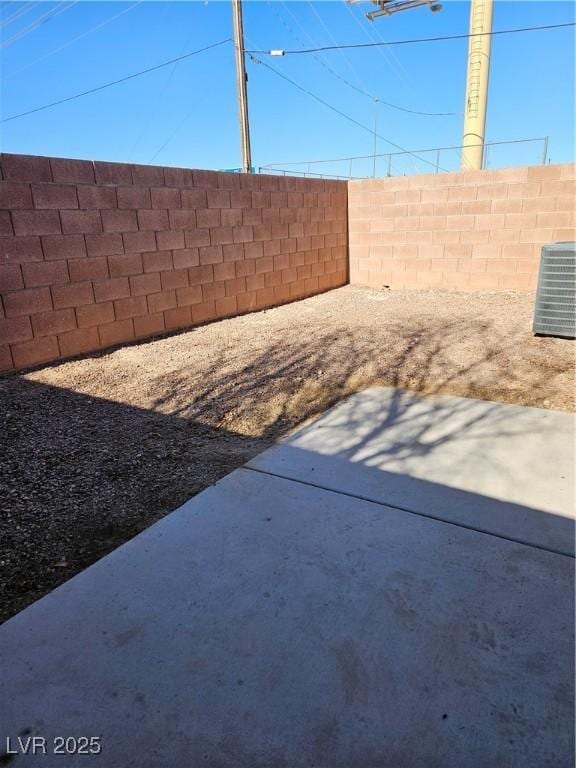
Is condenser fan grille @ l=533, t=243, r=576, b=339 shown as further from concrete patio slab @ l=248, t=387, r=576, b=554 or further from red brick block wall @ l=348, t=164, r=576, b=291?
red brick block wall @ l=348, t=164, r=576, b=291

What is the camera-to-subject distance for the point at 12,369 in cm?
521

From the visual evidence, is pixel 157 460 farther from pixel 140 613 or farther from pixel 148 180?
pixel 148 180

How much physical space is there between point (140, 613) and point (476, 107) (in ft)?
71.3

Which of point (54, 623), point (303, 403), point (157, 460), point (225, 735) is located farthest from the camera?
point (303, 403)

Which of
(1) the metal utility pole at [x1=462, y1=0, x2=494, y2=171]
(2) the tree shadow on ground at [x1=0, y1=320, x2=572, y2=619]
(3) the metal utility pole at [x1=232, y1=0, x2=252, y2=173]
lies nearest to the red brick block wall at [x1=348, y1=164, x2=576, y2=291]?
(3) the metal utility pole at [x1=232, y1=0, x2=252, y2=173]

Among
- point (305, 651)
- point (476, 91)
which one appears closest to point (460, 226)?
point (305, 651)

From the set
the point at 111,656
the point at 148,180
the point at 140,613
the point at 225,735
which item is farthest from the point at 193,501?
the point at 148,180

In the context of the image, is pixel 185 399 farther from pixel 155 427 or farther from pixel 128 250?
pixel 128 250

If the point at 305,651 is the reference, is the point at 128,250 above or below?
above

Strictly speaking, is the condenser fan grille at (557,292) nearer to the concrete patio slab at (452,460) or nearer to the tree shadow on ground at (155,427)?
the tree shadow on ground at (155,427)

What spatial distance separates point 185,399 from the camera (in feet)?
14.6

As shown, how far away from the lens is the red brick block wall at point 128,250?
513 cm

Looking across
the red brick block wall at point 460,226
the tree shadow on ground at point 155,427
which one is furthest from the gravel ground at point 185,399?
the red brick block wall at point 460,226

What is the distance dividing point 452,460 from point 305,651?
180cm
